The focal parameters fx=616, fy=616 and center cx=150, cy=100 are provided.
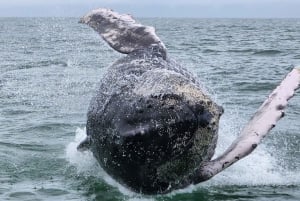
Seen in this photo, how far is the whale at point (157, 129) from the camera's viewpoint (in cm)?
589

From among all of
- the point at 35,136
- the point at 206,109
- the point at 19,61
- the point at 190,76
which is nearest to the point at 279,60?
the point at 19,61

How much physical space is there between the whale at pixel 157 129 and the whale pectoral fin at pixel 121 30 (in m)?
1.23

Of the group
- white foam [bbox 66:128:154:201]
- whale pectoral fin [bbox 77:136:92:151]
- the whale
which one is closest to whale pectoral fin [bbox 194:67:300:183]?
the whale

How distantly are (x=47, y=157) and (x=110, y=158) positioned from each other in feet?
11.2

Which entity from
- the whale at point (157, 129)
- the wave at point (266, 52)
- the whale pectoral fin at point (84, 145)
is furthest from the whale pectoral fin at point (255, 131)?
the wave at point (266, 52)

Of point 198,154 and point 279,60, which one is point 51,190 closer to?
Answer: point 198,154

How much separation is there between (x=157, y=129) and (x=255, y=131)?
203 cm

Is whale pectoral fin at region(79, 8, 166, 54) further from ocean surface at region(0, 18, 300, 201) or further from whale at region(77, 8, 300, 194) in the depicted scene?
whale at region(77, 8, 300, 194)

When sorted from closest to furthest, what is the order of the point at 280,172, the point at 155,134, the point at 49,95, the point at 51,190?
the point at 155,134 → the point at 51,190 → the point at 280,172 → the point at 49,95

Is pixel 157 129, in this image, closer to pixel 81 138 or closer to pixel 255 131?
pixel 255 131

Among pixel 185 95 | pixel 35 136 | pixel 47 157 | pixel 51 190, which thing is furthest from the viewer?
pixel 35 136

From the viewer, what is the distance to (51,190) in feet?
26.2

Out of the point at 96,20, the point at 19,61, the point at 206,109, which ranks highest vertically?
the point at 96,20

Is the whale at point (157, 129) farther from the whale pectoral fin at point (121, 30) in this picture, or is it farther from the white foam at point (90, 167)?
the whale pectoral fin at point (121, 30)
